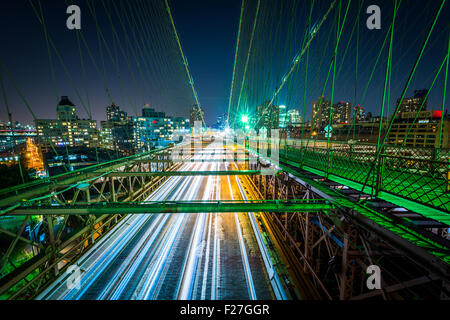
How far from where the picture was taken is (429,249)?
2.65 metres

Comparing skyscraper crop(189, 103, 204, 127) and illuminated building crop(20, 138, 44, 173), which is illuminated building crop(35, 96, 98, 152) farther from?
skyscraper crop(189, 103, 204, 127)

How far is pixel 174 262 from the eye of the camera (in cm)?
592

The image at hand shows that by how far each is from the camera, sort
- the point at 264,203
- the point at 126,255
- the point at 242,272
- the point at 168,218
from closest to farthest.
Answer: the point at 264,203 < the point at 242,272 < the point at 126,255 < the point at 168,218

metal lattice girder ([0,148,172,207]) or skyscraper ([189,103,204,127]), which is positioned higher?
skyscraper ([189,103,204,127])

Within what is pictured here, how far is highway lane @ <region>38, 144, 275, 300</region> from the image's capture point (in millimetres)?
4898

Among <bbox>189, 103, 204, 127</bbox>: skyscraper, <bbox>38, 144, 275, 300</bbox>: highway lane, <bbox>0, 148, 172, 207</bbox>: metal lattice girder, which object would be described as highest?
<bbox>189, 103, 204, 127</bbox>: skyscraper

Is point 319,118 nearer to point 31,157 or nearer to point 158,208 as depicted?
point 158,208

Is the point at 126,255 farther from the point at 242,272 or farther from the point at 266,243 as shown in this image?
the point at 266,243

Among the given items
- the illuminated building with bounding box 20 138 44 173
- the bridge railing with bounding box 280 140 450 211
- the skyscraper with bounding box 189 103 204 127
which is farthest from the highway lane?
the skyscraper with bounding box 189 103 204 127

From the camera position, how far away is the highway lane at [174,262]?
490cm

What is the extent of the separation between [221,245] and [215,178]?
9.00m

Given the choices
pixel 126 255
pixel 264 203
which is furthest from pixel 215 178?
pixel 264 203
